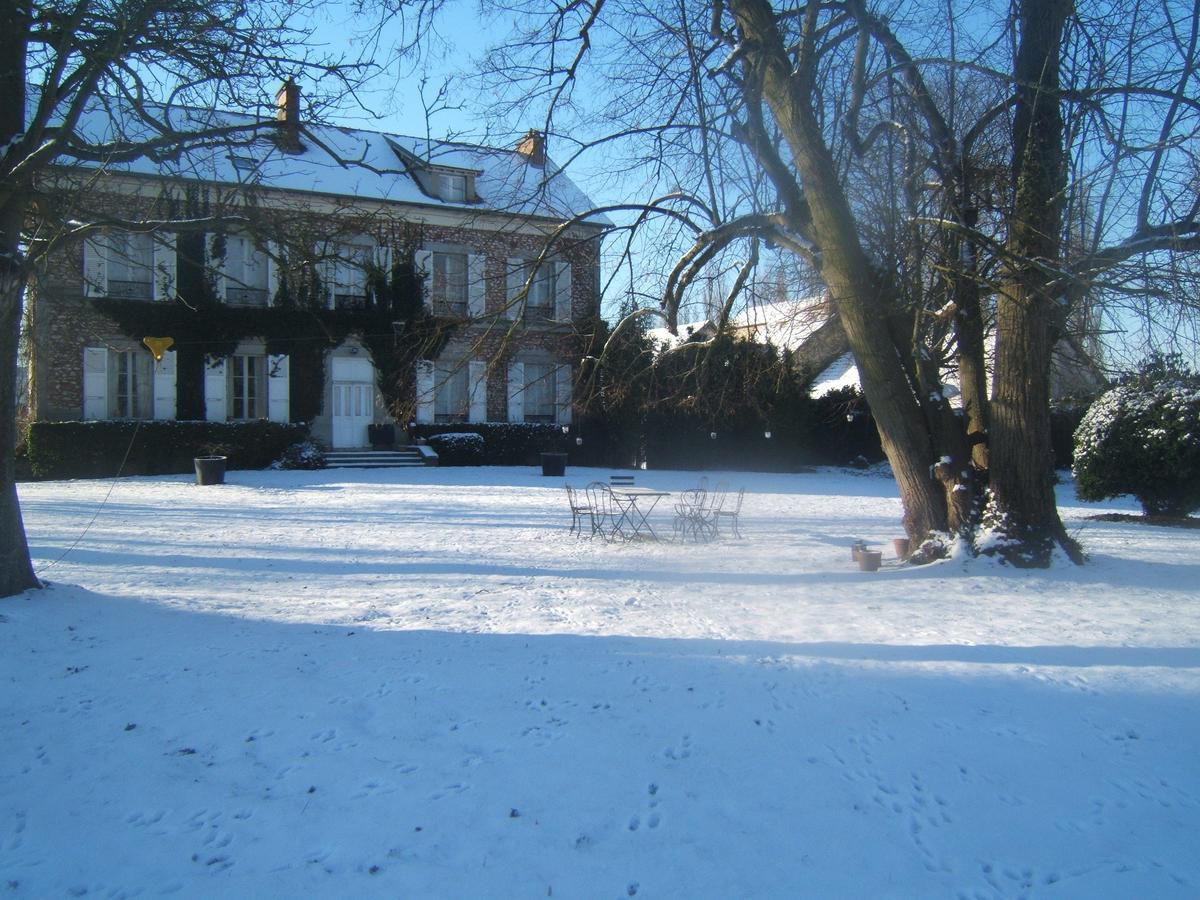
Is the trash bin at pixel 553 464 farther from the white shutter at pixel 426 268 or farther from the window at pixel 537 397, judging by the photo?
the white shutter at pixel 426 268

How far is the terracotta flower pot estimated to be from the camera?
27.0 ft

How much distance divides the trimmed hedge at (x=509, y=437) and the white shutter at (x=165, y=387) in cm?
644

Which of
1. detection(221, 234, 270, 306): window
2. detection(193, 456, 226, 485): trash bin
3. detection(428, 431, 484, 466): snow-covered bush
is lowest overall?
detection(193, 456, 226, 485): trash bin

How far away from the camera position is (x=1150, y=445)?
12836 mm

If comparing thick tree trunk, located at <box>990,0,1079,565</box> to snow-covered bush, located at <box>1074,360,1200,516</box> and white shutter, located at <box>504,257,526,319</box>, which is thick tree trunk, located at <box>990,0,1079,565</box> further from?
snow-covered bush, located at <box>1074,360,1200,516</box>

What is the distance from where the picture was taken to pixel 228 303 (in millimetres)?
22625

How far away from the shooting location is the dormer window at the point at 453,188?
24984 millimetres

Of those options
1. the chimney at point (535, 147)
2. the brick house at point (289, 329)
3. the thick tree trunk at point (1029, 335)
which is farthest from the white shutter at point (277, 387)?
the thick tree trunk at point (1029, 335)

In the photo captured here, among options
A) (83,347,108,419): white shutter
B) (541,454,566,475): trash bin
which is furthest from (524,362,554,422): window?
(83,347,108,419): white shutter

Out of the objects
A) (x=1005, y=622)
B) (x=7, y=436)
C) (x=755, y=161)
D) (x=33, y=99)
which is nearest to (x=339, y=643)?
(x=7, y=436)

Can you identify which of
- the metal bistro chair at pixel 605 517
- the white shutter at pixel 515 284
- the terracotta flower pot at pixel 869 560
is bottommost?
the terracotta flower pot at pixel 869 560

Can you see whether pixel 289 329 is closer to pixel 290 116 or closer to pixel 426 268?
pixel 426 268

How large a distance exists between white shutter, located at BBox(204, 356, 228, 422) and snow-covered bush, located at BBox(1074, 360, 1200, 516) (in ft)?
68.1

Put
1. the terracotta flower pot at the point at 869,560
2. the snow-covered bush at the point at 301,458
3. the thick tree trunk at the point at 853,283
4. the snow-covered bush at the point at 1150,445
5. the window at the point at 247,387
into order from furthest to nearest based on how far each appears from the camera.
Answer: the window at the point at 247,387 < the snow-covered bush at the point at 301,458 < the snow-covered bush at the point at 1150,445 < the terracotta flower pot at the point at 869,560 < the thick tree trunk at the point at 853,283
